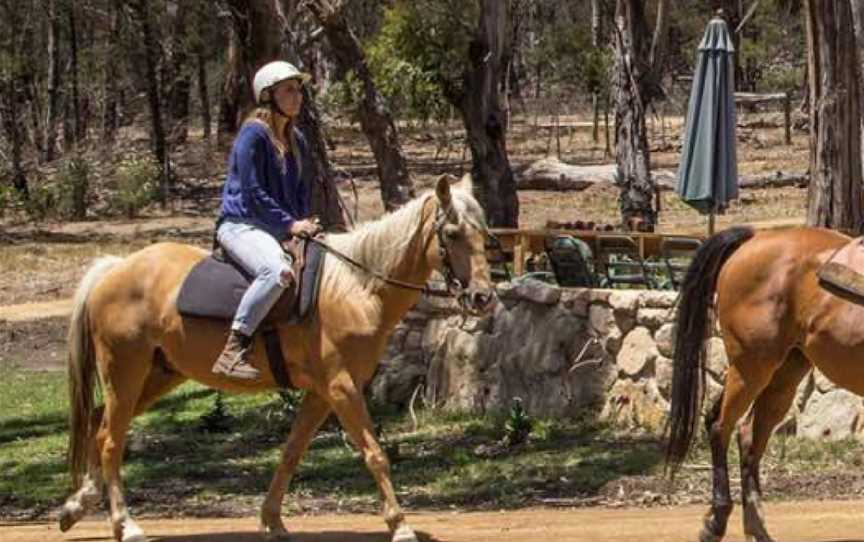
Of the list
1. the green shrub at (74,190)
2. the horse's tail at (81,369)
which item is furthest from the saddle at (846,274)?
the green shrub at (74,190)

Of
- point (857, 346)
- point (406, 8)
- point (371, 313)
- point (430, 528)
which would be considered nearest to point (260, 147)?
point (371, 313)

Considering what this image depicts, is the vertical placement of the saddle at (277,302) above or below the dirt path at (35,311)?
above

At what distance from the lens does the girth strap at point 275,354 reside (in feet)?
28.5

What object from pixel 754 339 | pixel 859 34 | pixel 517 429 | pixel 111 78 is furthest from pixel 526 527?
pixel 111 78

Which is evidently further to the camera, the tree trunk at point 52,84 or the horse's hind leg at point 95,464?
the tree trunk at point 52,84

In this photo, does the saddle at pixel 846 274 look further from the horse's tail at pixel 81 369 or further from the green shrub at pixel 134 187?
the green shrub at pixel 134 187

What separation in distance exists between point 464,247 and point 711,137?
950cm

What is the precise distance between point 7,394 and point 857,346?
11.4 meters

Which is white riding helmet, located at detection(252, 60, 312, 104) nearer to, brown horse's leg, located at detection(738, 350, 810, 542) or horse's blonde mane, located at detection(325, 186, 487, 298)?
horse's blonde mane, located at detection(325, 186, 487, 298)

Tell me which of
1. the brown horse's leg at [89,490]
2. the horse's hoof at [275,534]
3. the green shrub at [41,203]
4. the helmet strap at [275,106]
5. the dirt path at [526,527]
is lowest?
the green shrub at [41,203]

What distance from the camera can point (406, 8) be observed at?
40.0 meters

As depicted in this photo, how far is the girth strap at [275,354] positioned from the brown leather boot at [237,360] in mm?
81

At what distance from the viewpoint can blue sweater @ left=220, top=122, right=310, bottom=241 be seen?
8562mm

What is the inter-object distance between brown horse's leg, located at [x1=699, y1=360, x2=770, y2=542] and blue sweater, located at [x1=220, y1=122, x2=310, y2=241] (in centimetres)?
244
